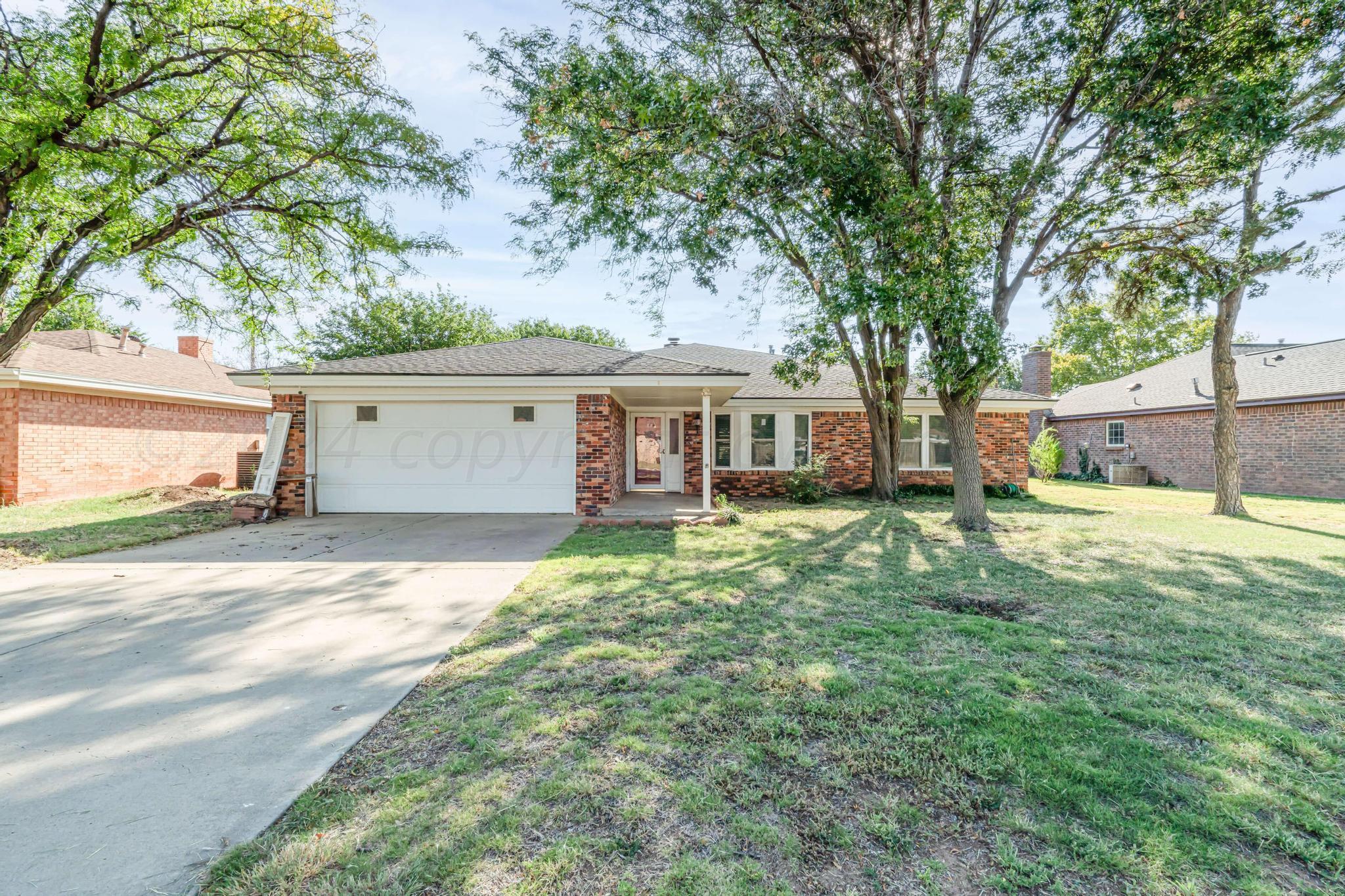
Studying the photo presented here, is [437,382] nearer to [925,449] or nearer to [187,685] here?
[187,685]

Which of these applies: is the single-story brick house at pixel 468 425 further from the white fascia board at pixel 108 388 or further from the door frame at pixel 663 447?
the white fascia board at pixel 108 388

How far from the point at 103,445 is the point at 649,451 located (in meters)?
12.9

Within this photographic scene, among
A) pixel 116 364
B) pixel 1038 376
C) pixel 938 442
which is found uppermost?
pixel 1038 376

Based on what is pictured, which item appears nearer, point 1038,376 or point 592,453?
point 592,453

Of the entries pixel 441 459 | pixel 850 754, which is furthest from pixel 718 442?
pixel 850 754

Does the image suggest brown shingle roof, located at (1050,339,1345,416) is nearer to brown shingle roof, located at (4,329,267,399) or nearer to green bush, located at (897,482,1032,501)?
green bush, located at (897,482,1032,501)

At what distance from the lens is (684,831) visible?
204 centimetres

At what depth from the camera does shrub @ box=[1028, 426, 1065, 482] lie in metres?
18.7

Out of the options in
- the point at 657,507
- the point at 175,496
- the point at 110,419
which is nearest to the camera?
the point at 657,507

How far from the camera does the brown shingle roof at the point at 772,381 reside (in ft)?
45.2

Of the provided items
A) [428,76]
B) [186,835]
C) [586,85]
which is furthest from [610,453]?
[186,835]

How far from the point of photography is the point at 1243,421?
1528 cm

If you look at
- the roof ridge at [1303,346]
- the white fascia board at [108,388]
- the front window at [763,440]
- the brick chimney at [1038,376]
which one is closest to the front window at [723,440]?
the front window at [763,440]

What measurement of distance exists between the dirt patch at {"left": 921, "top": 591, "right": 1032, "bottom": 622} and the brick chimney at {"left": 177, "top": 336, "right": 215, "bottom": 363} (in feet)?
79.4
